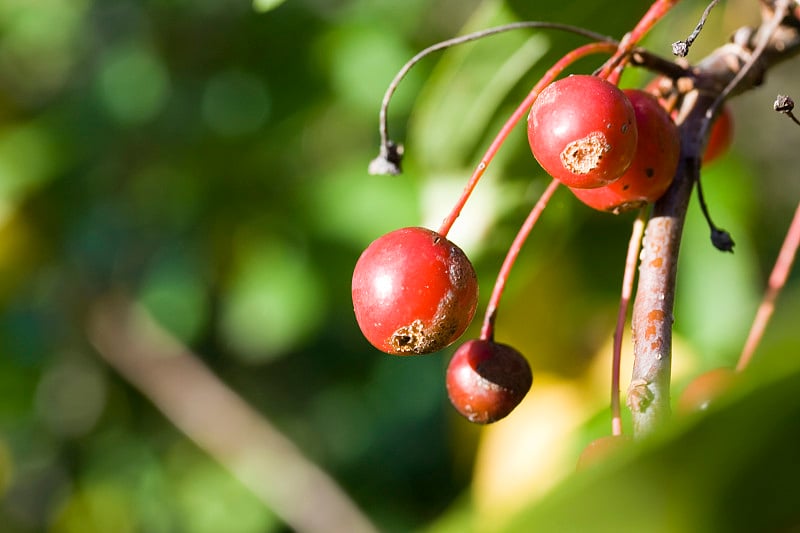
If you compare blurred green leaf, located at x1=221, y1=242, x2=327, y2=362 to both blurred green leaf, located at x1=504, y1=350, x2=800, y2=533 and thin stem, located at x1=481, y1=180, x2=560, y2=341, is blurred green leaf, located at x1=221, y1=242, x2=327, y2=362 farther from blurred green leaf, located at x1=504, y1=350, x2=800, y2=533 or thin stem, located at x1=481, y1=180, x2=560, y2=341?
blurred green leaf, located at x1=504, y1=350, x2=800, y2=533

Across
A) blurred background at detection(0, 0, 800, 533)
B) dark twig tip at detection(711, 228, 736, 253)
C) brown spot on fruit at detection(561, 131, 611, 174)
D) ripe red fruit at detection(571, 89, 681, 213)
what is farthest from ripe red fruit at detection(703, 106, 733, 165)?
brown spot on fruit at detection(561, 131, 611, 174)

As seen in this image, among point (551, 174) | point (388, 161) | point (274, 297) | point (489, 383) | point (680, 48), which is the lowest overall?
point (274, 297)

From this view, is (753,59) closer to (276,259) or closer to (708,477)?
(708,477)

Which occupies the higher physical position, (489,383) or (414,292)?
(414,292)

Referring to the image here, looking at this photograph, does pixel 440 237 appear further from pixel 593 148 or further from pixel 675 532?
pixel 675 532

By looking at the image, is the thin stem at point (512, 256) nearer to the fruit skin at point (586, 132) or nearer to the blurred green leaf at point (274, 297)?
the fruit skin at point (586, 132)

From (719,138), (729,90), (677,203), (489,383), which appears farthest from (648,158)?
(719,138)
